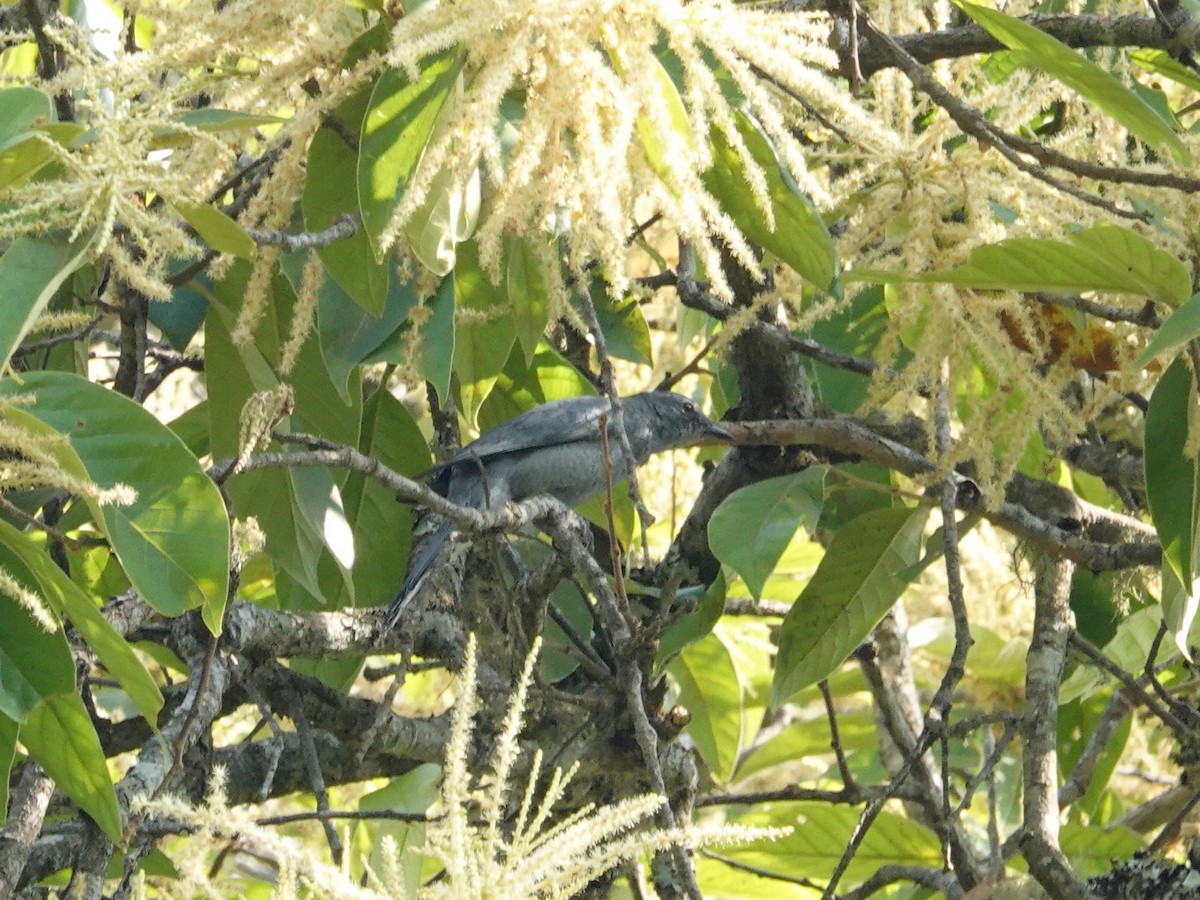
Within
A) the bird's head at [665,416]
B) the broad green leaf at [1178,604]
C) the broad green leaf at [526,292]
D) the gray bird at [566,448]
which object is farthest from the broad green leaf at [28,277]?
the bird's head at [665,416]

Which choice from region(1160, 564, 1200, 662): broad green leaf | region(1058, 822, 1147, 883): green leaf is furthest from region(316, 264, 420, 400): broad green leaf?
region(1058, 822, 1147, 883): green leaf

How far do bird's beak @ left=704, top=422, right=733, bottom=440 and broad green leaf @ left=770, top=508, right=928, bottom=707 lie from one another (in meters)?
0.38

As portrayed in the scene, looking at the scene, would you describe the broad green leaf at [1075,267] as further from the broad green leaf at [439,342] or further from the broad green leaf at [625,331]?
the broad green leaf at [625,331]

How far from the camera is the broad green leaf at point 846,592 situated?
8.84 feet

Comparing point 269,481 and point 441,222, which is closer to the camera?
point 441,222

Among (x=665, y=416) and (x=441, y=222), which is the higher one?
(x=441, y=222)

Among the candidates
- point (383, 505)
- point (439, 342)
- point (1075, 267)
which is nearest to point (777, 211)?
point (1075, 267)

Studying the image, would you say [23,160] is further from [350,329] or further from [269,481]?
[269,481]

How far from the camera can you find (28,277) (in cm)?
169

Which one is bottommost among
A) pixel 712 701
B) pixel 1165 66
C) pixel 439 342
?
pixel 712 701

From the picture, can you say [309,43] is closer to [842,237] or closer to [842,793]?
[842,237]

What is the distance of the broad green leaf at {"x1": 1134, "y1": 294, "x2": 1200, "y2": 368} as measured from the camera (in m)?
1.71

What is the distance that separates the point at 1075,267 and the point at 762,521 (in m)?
0.75

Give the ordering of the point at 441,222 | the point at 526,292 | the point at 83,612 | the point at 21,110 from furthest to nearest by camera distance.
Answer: the point at 526,292 < the point at 441,222 < the point at 21,110 < the point at 83,612
